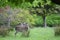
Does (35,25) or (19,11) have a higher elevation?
(19,11)

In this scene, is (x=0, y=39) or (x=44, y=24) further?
(x=44, y=24)

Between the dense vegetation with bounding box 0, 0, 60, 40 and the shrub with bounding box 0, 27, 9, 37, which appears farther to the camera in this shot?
the dense vegetation with bounding box 0, 0, 60, 40

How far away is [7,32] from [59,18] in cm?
968

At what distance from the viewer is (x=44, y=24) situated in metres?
18.9

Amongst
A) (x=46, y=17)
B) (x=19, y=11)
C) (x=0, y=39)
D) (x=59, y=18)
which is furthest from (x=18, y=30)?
(x=59, y=18)

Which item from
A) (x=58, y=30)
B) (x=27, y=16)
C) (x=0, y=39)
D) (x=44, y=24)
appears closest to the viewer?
(x=0, y=39)

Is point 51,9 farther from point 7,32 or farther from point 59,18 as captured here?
point 7,32

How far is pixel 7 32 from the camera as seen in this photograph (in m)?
13.0

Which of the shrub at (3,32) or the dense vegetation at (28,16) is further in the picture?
the dense vegetation at (28,16)

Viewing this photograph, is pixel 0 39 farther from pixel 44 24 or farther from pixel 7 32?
pixel 44 24

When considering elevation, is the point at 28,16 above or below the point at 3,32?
above

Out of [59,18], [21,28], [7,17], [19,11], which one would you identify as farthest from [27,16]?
[59,18]

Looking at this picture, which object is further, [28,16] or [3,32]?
[28,16]

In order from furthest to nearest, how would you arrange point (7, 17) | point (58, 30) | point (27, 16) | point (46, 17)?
point (46, 17) < point (27, 16) < point (7, 17) < point (58, 30)
